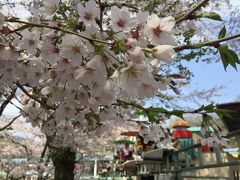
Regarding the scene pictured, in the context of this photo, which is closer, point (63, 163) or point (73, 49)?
point (73, 49)

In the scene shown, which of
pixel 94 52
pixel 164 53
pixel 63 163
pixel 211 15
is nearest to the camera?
pixel 164 53

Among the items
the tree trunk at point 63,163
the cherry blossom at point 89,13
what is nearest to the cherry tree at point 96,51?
the cherry blossom at point 89,13

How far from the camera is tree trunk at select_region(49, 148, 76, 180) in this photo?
13.1 meters

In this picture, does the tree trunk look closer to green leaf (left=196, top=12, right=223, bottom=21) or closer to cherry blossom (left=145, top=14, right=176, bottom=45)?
green leaf (left=196, top=12, right=223, bottom=21)

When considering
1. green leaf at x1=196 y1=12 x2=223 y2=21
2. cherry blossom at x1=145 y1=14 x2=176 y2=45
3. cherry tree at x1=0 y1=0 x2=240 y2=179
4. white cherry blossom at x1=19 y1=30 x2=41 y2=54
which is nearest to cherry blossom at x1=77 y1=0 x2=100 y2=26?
cherry tree at x1=0 y1=0 x2=240 y2=179

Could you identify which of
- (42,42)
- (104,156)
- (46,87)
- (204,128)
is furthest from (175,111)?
(104,156)

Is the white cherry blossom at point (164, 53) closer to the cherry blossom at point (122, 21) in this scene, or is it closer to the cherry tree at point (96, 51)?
the cherry tree at point (96, 51)

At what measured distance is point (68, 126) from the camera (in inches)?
117

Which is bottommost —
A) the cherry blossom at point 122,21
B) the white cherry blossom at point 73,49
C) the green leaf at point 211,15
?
the white cherry blossom at point 73,49

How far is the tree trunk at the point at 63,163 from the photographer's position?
13070 mm

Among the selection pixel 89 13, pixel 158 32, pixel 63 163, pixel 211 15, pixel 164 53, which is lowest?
pixel 164 53

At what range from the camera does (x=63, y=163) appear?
13391 millimetres

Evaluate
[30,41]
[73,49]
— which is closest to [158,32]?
[73,49]

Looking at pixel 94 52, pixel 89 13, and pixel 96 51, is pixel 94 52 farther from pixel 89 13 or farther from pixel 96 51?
pixel 89 13
